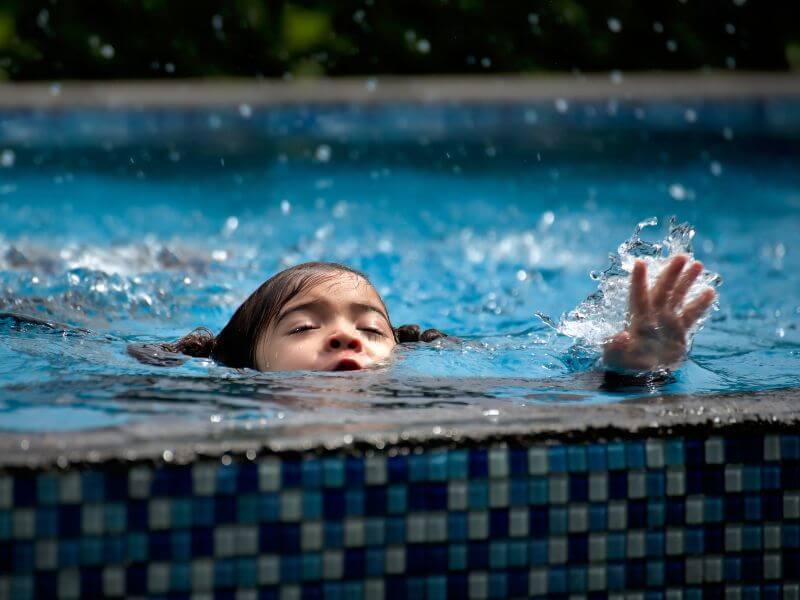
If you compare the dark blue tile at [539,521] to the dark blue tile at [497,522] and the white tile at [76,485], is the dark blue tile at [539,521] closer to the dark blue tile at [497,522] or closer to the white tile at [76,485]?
the dark blue tile at [497,522]

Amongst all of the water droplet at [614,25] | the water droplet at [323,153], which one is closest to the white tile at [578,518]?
the water droplet at [323,153]

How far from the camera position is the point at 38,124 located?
8.46 metres

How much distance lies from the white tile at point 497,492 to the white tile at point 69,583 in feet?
2.23

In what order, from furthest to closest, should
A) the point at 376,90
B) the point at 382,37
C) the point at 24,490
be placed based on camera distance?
the point at 382,37 → the point at 376,90 → the point at 24,490

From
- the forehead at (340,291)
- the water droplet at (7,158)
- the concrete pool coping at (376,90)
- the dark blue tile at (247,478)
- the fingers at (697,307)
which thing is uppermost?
the concrete pool coping at (376,90)

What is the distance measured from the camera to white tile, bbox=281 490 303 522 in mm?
1748

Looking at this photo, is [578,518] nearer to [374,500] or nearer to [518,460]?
[518,460]

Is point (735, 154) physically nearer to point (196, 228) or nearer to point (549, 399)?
point (196, 228)

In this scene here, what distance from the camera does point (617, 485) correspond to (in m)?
1.88

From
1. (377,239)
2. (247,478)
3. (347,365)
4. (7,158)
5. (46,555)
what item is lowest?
(46,555)

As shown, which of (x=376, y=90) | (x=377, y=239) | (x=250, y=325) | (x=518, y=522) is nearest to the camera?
(x=518, y=522)

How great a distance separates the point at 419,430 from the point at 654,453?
426mm

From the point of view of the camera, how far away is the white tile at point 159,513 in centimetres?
169

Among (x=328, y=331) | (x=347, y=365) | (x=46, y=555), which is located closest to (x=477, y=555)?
(x=46, y=555)
